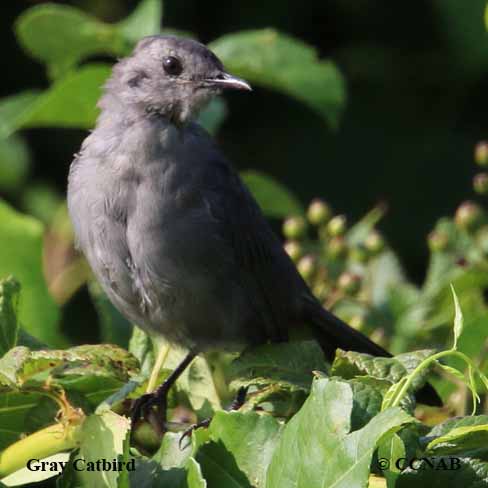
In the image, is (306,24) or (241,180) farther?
(306,24)

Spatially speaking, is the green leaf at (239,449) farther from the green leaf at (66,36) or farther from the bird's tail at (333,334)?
the green leaf at (66,36)

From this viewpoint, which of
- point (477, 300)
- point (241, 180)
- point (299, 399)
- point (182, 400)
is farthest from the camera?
point (241, 180)

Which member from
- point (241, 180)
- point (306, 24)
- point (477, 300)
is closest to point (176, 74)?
point (241, 180)

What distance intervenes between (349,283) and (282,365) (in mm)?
948

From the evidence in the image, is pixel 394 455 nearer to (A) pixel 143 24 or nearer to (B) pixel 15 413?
(B) pixel 15 413

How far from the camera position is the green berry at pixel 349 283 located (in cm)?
374

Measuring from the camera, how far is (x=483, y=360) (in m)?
3.05

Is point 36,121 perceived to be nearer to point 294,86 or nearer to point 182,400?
point 294,86

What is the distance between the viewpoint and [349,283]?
374cm

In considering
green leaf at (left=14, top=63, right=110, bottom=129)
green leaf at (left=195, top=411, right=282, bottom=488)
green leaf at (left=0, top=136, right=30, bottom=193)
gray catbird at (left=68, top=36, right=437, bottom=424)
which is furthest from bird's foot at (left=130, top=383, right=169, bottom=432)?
green leaf at (left=0, top=136, right=30, bottom=193)

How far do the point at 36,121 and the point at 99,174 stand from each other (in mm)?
574

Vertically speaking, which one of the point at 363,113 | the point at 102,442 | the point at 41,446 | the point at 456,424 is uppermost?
the point at 456,424

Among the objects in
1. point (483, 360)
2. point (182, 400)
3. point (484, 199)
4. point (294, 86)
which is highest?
point (294, 86)

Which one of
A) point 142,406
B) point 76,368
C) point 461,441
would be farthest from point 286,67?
point 461,441
